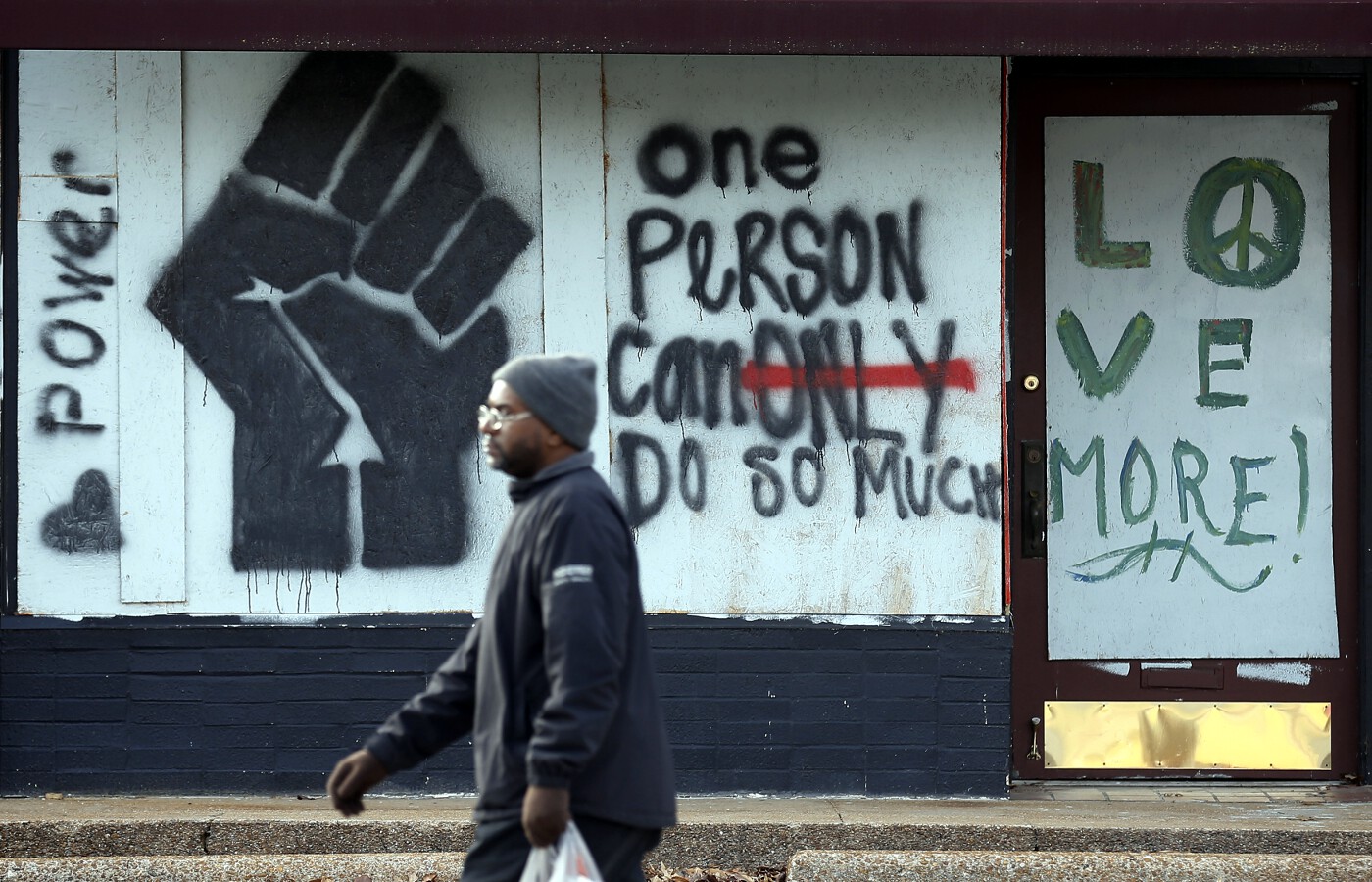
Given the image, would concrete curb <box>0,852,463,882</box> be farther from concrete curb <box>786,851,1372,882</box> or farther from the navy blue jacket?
the navy blue jacket

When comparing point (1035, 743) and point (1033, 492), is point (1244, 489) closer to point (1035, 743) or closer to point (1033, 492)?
point (1033, 492)

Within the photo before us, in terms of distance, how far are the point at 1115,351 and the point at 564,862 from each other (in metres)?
4.03

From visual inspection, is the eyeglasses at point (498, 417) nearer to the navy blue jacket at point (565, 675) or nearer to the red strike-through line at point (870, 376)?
the navy blue jacket at point (565, 675)

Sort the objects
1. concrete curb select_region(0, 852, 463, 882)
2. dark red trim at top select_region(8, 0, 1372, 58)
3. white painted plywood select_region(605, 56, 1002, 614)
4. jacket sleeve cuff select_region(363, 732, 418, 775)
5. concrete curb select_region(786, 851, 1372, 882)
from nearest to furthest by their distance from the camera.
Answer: jacket sleeve cuff select_region(363, 732, 418, 775) → concrete curb select_region(786, 851, 1372, 882) → concrete curb select_region(0, 852, 463, 882) → dark red trim at top select_region(8, 0, 1372, 58) → white painted plywood select_region(605, 56, 1002, 614)

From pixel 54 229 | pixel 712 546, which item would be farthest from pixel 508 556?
pixel 54 229

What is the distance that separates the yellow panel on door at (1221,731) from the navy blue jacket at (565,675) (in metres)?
3.62

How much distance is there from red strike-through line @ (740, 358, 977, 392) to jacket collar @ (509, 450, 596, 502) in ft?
9.06

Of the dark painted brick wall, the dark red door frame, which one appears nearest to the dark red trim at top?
the dark red door frame

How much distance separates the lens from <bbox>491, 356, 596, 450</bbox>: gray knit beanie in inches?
148

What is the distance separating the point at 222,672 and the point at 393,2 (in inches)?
98.9

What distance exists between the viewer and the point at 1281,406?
22.4 feet

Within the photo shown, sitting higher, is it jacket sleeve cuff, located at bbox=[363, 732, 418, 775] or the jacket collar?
the jacket collar

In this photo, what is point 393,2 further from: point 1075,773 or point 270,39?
point 1075,773

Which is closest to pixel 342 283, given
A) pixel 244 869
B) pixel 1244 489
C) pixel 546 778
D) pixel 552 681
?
pixel 244 869
